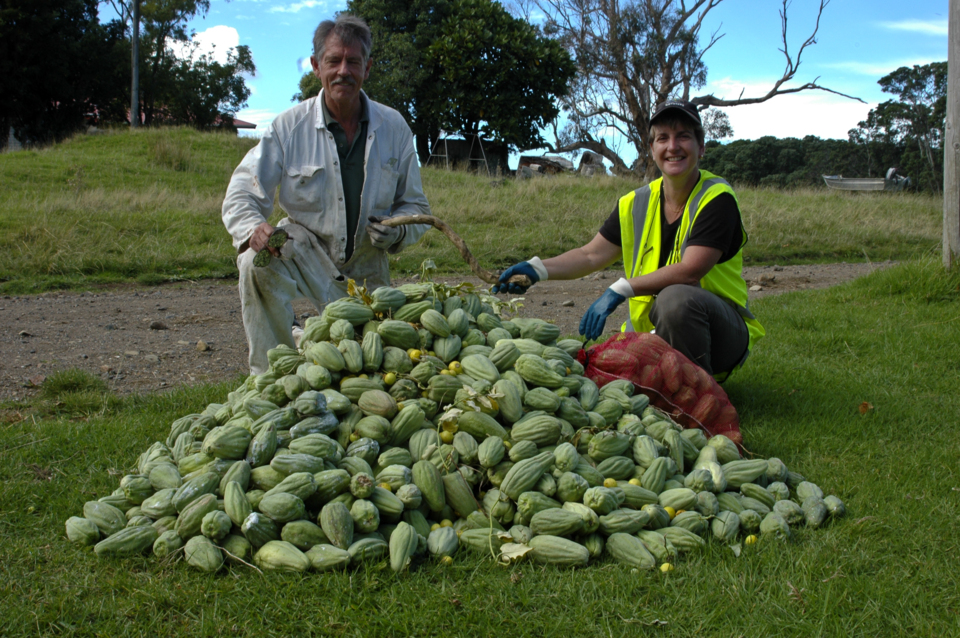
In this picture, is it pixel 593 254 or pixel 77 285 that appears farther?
pixel 77 285

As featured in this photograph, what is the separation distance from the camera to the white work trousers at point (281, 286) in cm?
402

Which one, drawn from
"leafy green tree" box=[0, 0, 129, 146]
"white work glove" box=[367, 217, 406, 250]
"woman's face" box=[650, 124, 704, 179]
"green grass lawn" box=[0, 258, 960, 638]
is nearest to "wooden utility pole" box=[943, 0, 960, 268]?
"green grass lawn" box=[0, 258, 960, 638]

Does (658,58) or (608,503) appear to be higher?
(658,58)

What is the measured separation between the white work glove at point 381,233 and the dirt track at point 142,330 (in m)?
1.49

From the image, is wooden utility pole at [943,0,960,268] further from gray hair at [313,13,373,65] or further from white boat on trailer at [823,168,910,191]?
white boat on trailer at [823,168,910,191]

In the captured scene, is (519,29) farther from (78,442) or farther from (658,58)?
(78,442)

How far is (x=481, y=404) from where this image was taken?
8.58 feet

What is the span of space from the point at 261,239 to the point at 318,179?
76 centimetres

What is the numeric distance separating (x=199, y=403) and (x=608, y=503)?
2.60m

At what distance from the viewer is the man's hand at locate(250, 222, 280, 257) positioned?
12.1ft

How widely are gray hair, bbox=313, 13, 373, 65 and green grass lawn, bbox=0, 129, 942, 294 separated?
4194mm

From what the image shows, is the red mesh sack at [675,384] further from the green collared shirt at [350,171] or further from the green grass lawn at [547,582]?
the green collared shirt at [350,171]

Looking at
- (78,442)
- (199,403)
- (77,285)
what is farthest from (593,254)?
(77,285)

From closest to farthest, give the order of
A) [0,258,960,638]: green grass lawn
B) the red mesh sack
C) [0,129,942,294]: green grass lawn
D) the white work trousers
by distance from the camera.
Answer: [0,258,960,638]: green grass lawn
the red mesh sack
the white work trousers
[0,129,942,294]: green grass lawn
